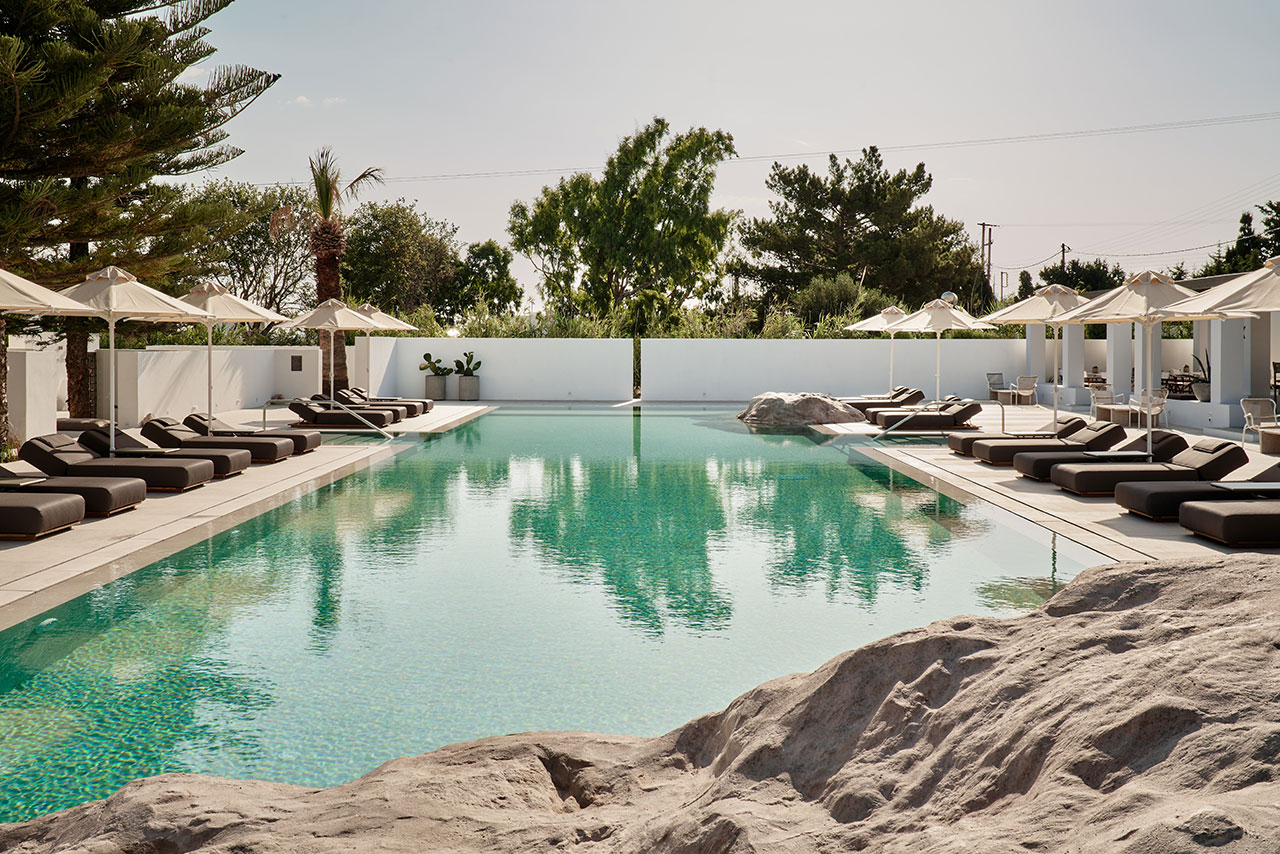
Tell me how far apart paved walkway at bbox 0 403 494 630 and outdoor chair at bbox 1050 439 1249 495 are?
7.78m

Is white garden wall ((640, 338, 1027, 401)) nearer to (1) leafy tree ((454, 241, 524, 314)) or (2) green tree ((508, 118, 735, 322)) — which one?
(2) green tree ((508, 118, 735, 322))

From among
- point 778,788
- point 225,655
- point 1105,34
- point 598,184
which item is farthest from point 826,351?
point 778,788

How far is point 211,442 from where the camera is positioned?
12.5m

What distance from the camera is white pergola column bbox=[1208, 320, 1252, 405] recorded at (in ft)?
55.7

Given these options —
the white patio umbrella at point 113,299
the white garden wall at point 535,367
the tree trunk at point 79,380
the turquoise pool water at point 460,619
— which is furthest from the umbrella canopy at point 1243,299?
the white garden wall at point 535,367

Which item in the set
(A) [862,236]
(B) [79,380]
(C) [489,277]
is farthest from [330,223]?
(C) [489,277]

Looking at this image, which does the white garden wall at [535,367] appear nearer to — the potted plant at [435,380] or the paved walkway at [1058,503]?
the potted plant at [435,380]

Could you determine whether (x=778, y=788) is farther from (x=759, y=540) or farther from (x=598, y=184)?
(x=598, y=184)

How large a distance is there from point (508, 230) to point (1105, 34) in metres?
24.7

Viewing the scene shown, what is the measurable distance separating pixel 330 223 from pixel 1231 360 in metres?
17.6

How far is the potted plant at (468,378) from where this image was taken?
26125mm

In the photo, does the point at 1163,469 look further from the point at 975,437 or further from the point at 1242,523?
the point at 975,437

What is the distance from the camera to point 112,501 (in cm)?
→ 853

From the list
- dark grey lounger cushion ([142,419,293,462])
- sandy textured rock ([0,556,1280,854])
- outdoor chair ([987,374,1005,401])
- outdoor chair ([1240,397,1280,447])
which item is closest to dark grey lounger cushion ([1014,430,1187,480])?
outdoor chair ([1240,397,1280,447])
